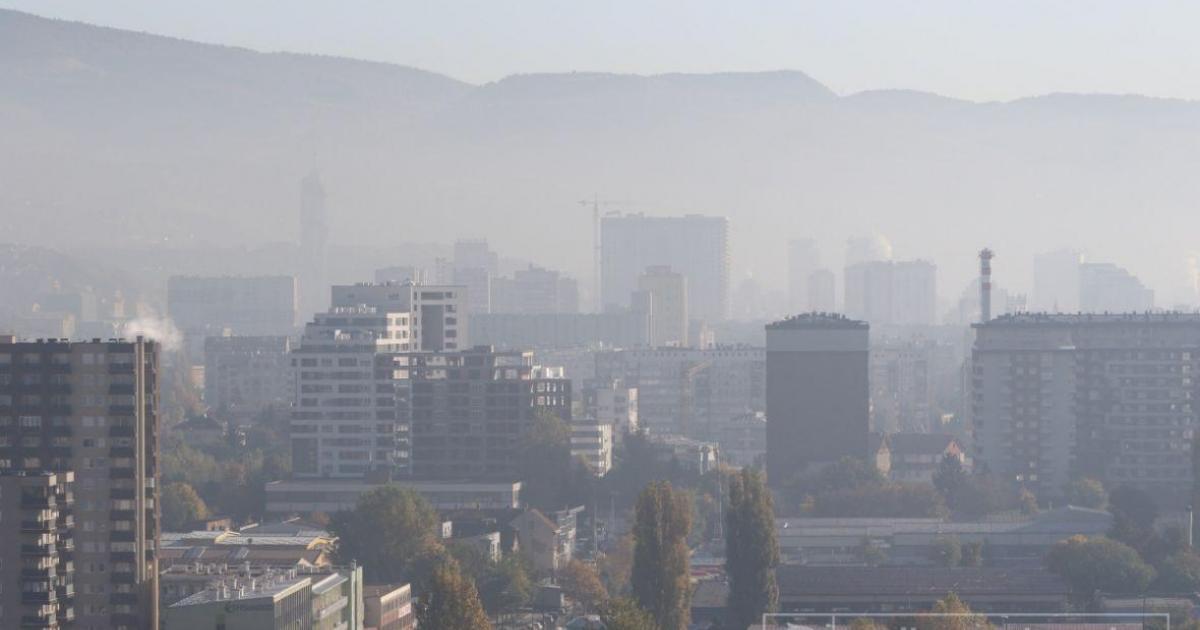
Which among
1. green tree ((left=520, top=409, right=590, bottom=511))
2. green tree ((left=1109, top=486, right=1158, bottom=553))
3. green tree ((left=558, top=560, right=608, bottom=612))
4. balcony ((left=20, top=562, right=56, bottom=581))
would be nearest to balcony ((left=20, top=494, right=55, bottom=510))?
balcony ((left=20, top=562, right=56, bottom=581))

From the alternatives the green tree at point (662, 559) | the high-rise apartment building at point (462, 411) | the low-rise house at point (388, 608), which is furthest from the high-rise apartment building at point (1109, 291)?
the low-rise house at point (388, 608)

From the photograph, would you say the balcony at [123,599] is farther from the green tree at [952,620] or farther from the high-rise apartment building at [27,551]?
the green tree at [952,620]

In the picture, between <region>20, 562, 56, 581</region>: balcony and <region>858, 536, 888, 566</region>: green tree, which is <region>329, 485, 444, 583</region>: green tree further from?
<region>20, 562, 56, 581</region>: balcony

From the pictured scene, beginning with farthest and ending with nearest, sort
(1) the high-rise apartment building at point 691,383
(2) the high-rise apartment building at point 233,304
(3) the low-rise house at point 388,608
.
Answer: (2) the high-rise apartment building at point 233,304 → (1) the high-rise apartment building at point 691,383 → (3) the low-rise house at point 388,608

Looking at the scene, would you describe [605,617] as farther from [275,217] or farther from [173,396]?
[275,217]

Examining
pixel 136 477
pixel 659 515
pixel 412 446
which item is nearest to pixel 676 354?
pixel 412 446

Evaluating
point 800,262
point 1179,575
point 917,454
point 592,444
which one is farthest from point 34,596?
point 800,262
